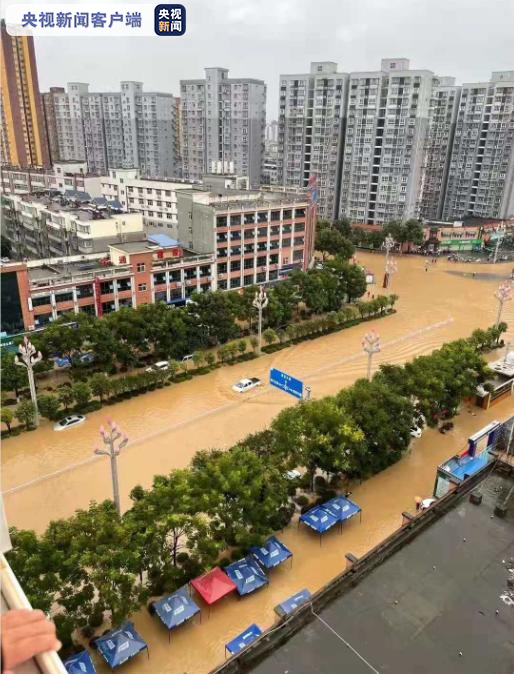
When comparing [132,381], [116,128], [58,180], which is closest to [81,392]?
[132,381]

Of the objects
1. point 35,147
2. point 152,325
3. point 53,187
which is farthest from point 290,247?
point 35,147

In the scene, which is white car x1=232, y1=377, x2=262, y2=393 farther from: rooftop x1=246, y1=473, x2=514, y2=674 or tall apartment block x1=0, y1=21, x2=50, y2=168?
tall apartment block x1=0, y1=21, x2=50, y2=168

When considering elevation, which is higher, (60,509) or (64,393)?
(64,393)

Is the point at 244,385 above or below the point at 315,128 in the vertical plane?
below

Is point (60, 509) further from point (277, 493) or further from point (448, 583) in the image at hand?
point (448, 583)

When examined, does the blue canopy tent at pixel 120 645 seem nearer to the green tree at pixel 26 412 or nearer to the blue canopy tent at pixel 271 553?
the blue canopy tent at pixel 271 553

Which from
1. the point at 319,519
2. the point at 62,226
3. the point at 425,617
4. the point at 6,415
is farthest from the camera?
the point at 62,226

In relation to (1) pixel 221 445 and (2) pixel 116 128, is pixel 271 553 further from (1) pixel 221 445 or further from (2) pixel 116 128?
(2) pixel 116 128
